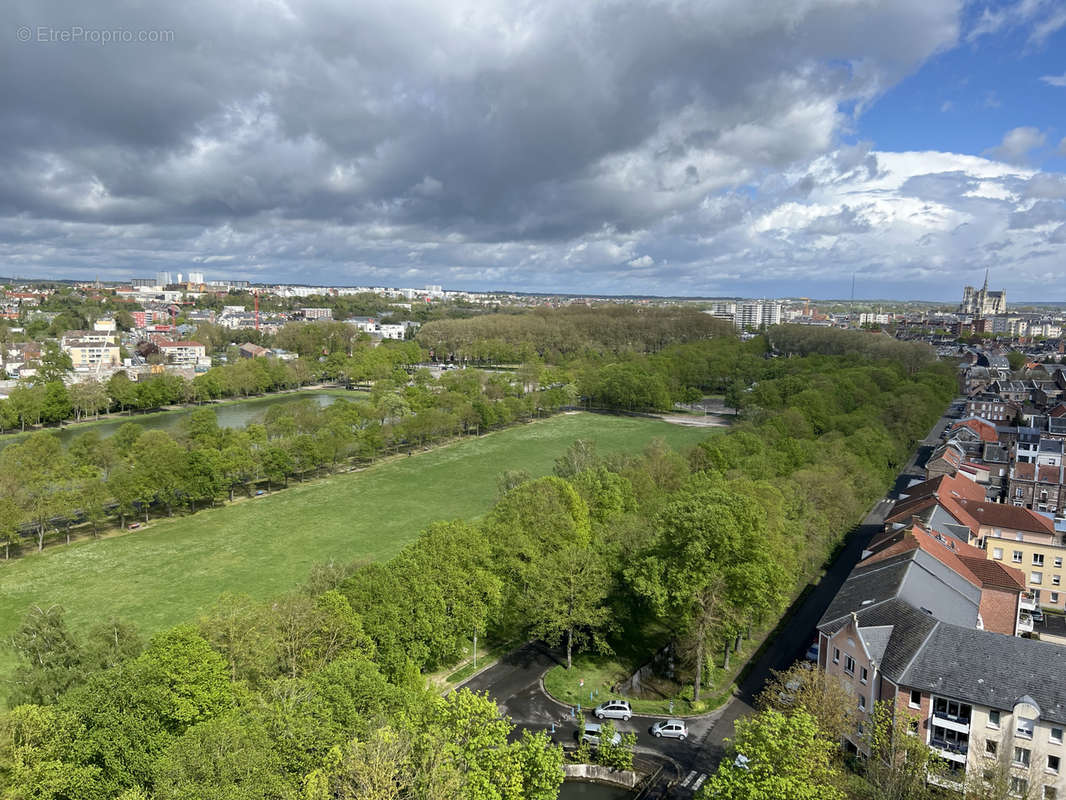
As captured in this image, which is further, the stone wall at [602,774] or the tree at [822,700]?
the stone wall at [602,774]

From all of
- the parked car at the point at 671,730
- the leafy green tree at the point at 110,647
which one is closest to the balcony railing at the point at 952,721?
the parked car at the point at 671,730

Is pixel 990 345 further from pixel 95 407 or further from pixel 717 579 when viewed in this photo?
pixel 95 407

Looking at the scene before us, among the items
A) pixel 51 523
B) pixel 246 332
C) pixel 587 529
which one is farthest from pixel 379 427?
pixel 246 332

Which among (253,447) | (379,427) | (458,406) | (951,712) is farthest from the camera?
(458,406)

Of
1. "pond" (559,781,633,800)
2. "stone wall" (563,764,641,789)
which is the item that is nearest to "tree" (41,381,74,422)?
"stone wall" (563,764,641,789)

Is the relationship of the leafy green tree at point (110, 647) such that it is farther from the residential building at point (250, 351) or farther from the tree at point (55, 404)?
the residential building at point (250, 351)

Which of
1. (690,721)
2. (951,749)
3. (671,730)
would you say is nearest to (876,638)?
(951,749)

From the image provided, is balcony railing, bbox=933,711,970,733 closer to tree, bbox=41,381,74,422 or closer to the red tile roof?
the red tile roof
